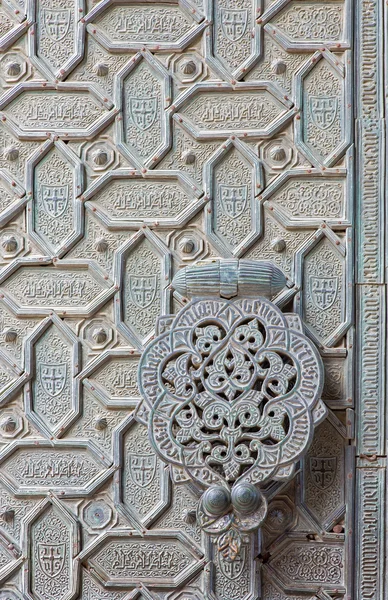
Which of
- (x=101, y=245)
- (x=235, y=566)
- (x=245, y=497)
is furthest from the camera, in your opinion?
(x=101, y=245)

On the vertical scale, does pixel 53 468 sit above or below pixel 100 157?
below

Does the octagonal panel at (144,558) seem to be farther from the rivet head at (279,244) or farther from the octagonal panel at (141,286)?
the rivet head at (279,244)

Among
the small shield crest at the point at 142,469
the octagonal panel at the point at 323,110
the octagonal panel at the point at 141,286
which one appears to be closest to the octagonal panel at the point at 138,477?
the small shield crest at the point at 142,469

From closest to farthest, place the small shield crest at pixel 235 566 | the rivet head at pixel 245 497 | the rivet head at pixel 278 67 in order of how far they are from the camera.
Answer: the rivet head at pixel 245 497
the small shield crest at pixel 235 566
the rivet head at pixel 278 67

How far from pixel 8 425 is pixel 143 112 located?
1.07 m

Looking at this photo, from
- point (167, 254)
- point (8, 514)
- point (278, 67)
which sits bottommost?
point (8, 514)

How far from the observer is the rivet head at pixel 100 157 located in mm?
2670

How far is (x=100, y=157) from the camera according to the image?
2.67 metres

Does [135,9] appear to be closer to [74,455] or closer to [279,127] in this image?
[279,127]

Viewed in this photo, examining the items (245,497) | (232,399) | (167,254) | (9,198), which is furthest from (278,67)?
(245,497)

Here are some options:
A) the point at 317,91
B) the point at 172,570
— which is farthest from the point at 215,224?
the point at 172,570

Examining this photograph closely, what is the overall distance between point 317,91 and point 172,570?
5.10 feet

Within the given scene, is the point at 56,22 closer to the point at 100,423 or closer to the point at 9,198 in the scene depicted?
the point at 9,198

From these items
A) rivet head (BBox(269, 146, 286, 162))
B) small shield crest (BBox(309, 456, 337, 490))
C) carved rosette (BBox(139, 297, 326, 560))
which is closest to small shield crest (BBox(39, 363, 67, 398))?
carved rosette (BBox(139, 297, 326, 560))
